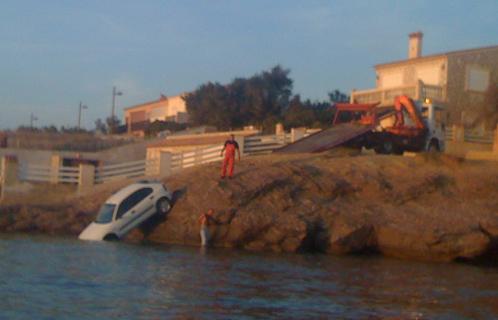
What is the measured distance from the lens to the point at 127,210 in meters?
21.0

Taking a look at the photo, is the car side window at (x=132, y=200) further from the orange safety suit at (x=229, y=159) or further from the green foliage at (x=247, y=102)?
the green foliage at (x=247, y=102)

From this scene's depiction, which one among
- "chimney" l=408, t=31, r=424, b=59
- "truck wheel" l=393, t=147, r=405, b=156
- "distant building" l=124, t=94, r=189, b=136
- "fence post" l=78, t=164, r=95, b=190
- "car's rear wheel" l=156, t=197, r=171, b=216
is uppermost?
"chimney" l=408, t=31, r=424, b=59

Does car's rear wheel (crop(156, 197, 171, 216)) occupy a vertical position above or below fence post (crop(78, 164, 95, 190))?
below

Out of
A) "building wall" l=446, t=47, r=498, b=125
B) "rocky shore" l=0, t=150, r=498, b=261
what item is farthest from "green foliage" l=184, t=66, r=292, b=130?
"rocky shore" l=0, t=150, r=498, b=261

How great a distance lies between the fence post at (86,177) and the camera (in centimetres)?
2897

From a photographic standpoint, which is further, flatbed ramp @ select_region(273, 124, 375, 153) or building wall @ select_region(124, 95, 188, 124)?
building wall @ select_region(124, 95, 188, 124)

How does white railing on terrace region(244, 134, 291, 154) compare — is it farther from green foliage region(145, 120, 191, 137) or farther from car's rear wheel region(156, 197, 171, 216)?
green foliage region(145, 120, 191, 137)

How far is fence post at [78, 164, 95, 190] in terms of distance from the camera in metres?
29.0

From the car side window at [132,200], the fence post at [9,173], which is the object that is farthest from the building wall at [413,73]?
the fence post at [9,173]

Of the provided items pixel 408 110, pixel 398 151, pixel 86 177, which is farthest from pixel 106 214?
pixel 408 110

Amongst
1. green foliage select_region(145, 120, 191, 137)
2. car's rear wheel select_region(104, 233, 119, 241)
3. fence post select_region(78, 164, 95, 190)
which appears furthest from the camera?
green foliage select_region(145, 120, 191, 137)

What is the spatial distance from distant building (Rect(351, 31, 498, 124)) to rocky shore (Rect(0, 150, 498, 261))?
12.4 metres

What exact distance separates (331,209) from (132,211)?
633cm

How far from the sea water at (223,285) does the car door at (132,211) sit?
1.06 m
